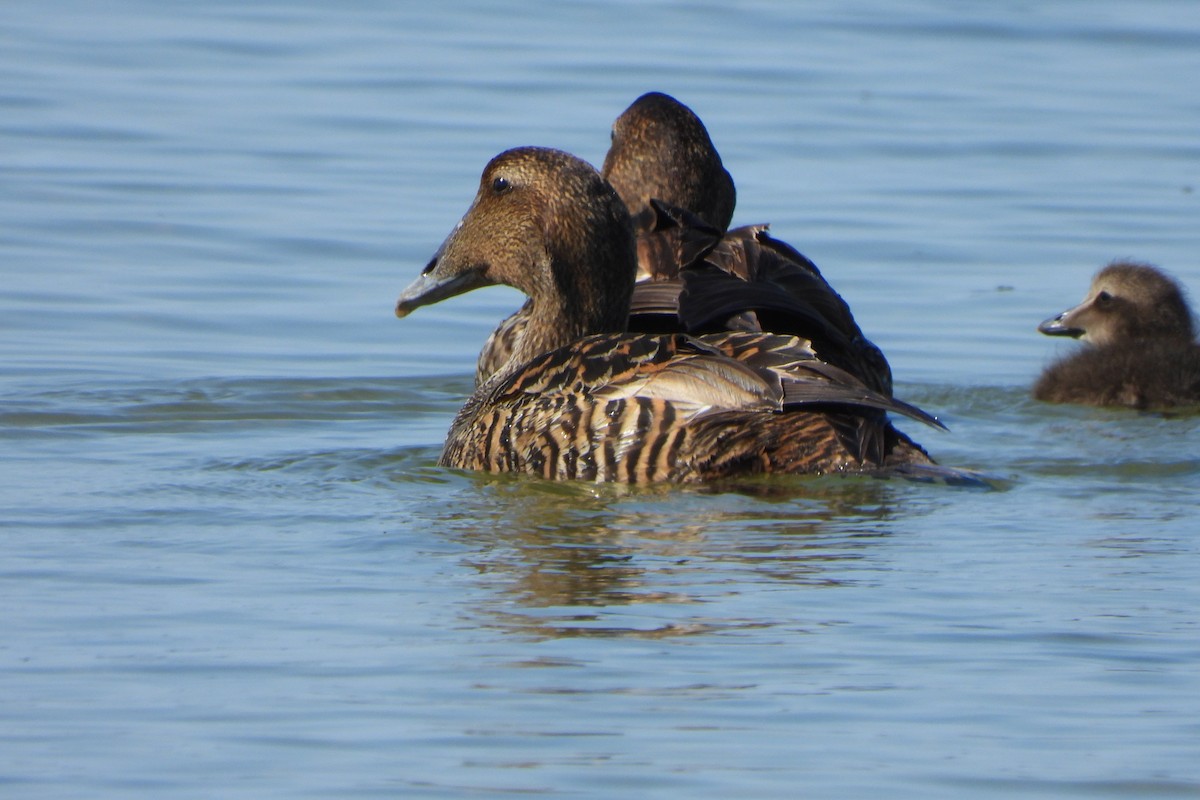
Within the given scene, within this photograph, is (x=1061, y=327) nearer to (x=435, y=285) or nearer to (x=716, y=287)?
(x=716, y=287)

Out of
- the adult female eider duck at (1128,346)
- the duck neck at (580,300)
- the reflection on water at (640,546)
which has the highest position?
the duck neck at (580,300)

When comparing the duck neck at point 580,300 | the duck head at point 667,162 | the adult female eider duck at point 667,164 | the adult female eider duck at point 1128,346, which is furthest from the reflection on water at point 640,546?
the adult female eider duck at point 1128,346

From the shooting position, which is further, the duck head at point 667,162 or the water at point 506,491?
the duck head at point 667,162

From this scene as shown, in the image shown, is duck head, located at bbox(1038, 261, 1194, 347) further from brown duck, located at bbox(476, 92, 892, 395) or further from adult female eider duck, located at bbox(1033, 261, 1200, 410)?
brown duck, located at bbox(476, 92, 892, 395)

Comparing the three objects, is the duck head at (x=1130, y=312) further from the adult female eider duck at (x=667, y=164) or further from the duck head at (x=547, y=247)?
the duck head at (x=547, y=247)

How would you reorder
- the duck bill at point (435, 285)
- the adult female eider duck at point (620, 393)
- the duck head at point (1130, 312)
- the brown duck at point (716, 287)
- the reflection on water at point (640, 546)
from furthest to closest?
1. the duck head at point (1130, 312)
2. the duck bill at point (435, 285)
3. the brown duck at point (716, 287)
4. the adult female eider duck at point (620, 393)
5. the reflection on water at point (640, 546)

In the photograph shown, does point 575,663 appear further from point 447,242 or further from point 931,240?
point 931,240

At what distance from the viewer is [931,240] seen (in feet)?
40.0

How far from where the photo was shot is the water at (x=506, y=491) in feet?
15.2

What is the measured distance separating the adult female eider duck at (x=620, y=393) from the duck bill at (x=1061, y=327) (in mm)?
3036

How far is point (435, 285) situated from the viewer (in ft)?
26.6

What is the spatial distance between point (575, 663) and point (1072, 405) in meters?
4.70

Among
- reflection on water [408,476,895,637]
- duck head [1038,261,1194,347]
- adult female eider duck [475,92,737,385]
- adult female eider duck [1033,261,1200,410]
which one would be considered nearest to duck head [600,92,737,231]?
adult female eider duck [475,92,737,385]

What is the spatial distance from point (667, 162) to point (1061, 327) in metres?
1.90
